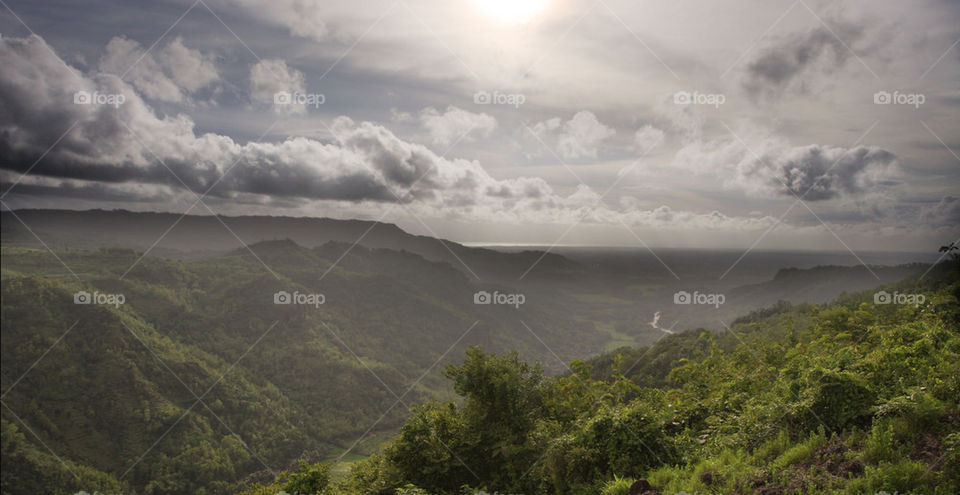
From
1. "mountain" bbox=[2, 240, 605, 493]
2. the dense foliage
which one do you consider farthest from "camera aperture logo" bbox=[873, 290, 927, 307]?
"mountain" bbox=[2, 240, 605, 493]

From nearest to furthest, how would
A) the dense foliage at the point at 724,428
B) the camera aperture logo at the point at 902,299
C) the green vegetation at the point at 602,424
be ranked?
the dense foliage at the point at 724,428 < the green vegetation at the point at 602,424 < the camera aperture logo at the point at 902,299

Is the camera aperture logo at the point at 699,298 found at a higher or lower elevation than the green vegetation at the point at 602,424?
higher

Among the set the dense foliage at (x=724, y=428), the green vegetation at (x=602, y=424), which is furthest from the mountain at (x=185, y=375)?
the dense foliage at (x=724, y=428)

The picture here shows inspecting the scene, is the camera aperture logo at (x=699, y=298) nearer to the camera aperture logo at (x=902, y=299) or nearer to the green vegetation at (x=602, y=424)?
the green vegetation at (x=602, y=424)

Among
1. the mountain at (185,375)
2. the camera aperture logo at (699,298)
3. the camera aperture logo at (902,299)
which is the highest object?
the camera aperture logo at (699,298)

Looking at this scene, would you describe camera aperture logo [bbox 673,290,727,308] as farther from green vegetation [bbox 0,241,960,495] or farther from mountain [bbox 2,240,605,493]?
mountain [bbox 2,240,605,493]

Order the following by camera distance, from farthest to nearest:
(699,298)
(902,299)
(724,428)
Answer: (699,298) → (902,299) → (724,428)

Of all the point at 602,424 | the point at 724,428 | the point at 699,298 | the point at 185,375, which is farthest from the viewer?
the point at 185,375

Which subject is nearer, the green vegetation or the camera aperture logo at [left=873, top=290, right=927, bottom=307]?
the green vegetation

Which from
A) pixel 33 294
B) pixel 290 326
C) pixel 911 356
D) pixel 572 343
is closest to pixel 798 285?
pixel 572 343

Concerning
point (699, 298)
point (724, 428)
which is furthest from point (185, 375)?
point (724, 428)

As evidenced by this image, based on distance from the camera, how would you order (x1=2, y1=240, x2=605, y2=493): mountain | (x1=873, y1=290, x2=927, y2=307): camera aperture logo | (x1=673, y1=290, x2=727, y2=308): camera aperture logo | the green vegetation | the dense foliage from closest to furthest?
1. the dense foliage
2. the green vegetation
3. (x1=873, y1=290, x2=927, y2=307): camera aperture logo
4. (x1=673, y1=290, x2=727, y2=308): camera aperture logo
5. (x1=2, y1=240, x2=605, y2=493): mountain

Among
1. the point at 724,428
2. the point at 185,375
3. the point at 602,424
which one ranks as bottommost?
the point at 185,375

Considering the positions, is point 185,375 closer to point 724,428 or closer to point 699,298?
point 699,298
